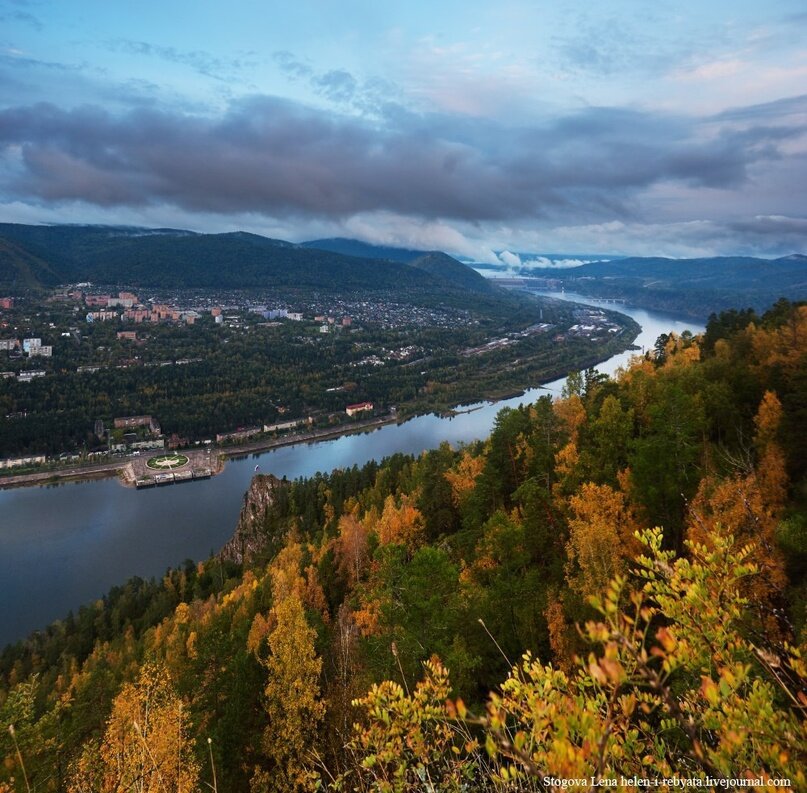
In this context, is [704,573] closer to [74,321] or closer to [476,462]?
[476,462]

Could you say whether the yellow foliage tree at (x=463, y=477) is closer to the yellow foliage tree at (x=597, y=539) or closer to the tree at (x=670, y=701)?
the yellow foliage tree at (x=597, y=539)

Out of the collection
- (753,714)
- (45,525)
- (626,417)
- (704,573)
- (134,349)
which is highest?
(704,573)

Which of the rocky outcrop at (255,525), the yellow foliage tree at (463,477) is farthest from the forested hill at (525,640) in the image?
the rocky outcrop at (255,525)

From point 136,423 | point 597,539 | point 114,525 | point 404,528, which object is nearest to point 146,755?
point 597,539

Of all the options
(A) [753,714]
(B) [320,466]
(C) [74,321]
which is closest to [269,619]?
(A) [753,714]

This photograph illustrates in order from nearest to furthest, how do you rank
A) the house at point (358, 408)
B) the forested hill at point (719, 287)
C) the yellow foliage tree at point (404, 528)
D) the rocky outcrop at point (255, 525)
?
the yellow foliage tree at point (404, 528) < the rocky outcrop at point (255, 525) < the house at point (358, 408) < the forested hill at point (719, 287)

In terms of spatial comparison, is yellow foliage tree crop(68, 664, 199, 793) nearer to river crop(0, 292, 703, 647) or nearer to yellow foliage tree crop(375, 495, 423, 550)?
yellow foliage tree crop(375, 495, 423, 550)
